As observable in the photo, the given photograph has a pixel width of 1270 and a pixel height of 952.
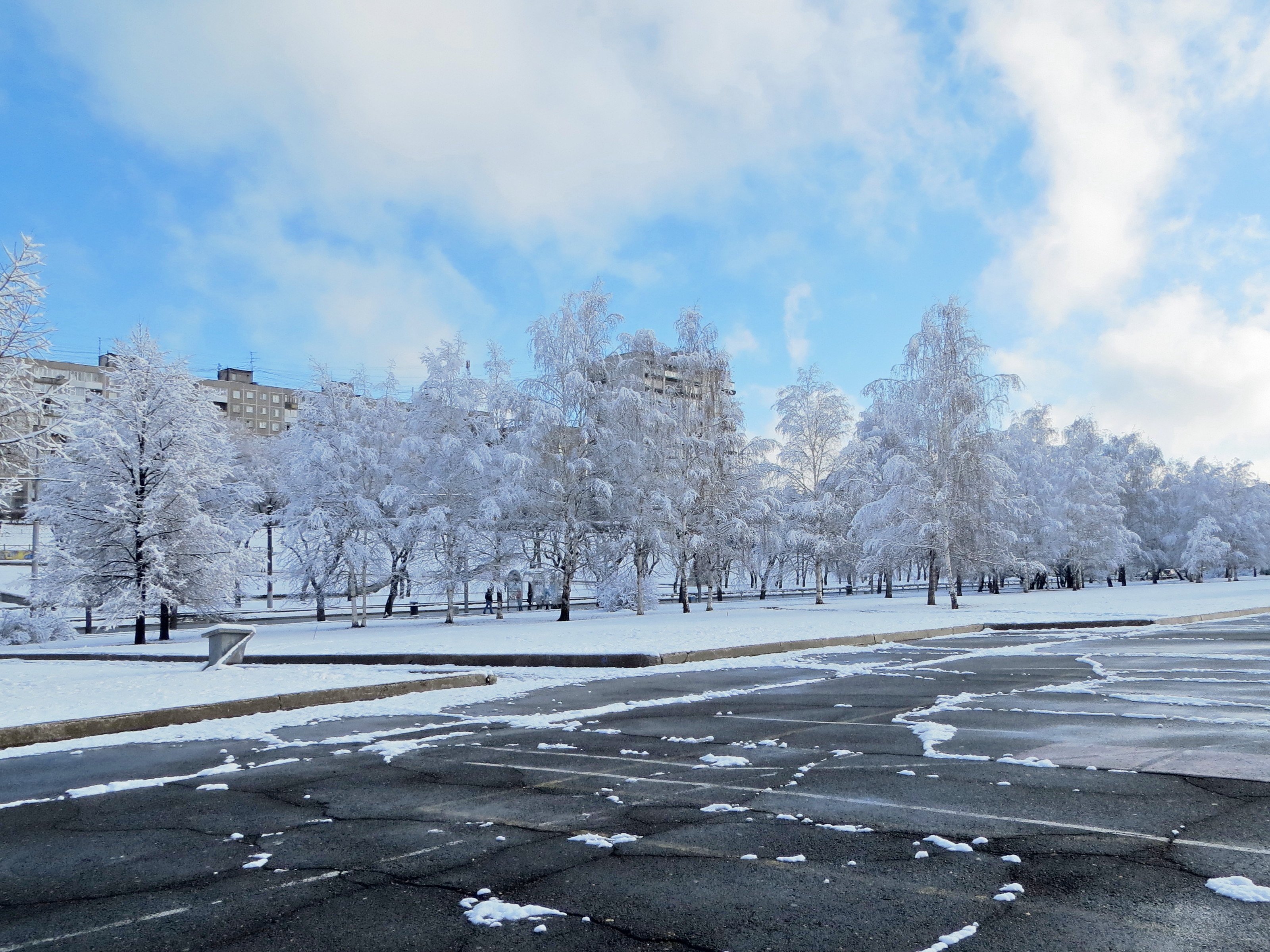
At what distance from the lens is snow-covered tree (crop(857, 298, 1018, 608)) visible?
36.2 metres

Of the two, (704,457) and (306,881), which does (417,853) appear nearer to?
(306,881)

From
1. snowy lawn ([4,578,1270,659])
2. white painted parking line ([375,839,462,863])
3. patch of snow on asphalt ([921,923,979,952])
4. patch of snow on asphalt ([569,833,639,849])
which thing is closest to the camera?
patch of snow on asphalt ([921,923,979,952])

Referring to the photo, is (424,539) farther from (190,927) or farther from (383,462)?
(190,927)

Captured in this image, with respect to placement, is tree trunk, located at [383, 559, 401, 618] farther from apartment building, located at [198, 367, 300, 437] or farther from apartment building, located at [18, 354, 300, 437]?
apartment building, located at [198, 367, 300, 437]

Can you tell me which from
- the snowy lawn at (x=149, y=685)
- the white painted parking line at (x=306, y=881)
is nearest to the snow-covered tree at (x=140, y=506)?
the snowy lawn at (x=149, y=685)

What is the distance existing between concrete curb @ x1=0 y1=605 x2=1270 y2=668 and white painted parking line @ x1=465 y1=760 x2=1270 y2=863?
27.3 feet

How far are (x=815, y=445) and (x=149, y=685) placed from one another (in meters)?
32.8

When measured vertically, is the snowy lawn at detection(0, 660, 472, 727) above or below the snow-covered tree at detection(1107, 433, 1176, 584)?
below

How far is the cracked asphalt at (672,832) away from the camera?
3.66 m

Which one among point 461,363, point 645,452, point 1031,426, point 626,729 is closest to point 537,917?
point 626,729

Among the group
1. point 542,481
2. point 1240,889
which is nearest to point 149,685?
point 1240,889

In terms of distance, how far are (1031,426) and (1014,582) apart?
39942 millimetres

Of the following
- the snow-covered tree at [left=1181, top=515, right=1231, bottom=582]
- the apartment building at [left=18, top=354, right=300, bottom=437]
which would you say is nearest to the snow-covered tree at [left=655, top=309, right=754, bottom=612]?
the snow-covered tree at [left=1181, top=515, right=1231, bottom=582]

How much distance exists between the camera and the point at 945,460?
3675cm
